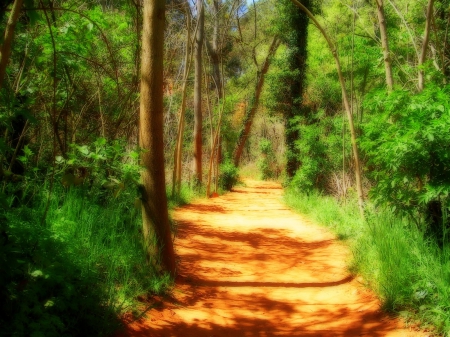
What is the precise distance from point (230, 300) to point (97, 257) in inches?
68.5

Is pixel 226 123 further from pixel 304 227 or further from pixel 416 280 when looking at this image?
pixel 416 280

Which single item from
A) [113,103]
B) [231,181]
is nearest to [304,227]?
[113,103]

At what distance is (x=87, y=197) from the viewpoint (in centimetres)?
549

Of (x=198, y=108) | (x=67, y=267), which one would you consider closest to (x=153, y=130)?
(x=67, y=267)

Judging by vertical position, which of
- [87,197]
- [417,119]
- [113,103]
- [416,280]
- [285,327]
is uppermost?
[113,103]

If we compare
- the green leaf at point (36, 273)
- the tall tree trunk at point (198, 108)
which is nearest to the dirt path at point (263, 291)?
the green leaf at point (36, 273)

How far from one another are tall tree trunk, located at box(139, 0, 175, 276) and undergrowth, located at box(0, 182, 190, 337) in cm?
26

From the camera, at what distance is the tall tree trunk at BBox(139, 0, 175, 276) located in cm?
463

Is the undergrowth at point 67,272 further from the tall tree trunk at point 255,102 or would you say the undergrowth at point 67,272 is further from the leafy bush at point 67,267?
the tall tree trunk at point 255,102

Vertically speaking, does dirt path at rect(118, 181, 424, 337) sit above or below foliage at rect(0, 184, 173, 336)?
below

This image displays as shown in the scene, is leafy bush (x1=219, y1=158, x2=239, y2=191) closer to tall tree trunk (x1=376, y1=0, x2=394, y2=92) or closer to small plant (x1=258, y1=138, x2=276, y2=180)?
small plant (x1=258, y1=138, x2=276, y2=180)

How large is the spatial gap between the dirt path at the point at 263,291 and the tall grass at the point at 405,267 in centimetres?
20

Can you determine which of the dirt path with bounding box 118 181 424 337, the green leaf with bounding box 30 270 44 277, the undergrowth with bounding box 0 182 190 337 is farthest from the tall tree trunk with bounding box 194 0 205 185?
the green leaf with bounding box 30 270 44 277

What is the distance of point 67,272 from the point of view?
10.1 feet
